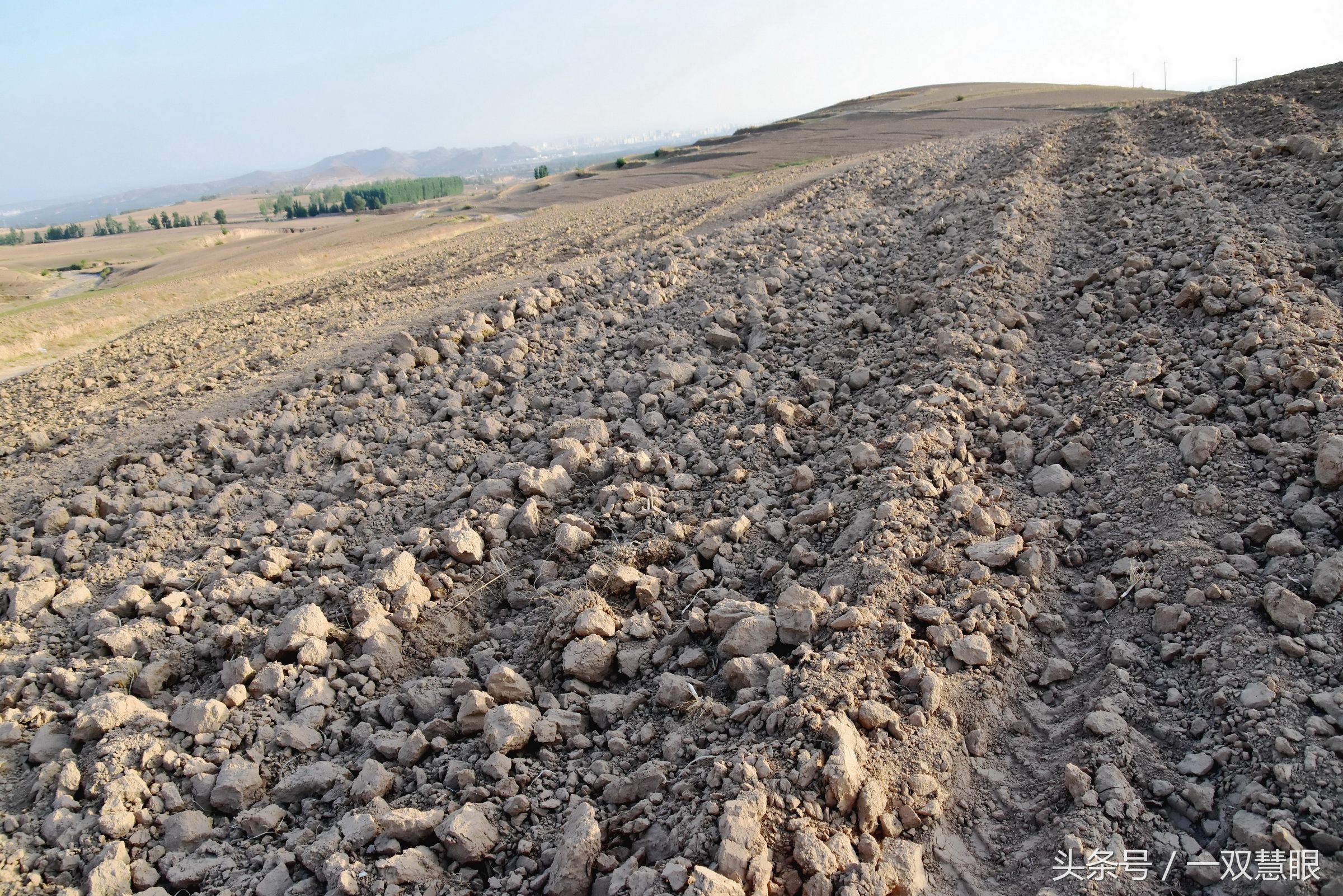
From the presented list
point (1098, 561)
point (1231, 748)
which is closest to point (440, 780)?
point (1231, 748)

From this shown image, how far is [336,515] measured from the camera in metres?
5.35

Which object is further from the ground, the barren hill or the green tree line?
the green tree line

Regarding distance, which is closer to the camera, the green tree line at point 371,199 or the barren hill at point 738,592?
the barren hill at point 738,592

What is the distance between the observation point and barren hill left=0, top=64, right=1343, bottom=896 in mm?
2809

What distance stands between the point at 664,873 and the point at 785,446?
3346mm

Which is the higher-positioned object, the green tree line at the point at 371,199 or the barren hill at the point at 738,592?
the green tree line at the point at 371,199

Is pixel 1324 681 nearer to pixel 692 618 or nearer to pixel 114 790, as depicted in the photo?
pixel 692 618

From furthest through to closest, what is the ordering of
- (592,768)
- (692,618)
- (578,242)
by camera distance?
(578,242)
(692,618)
(592,768)

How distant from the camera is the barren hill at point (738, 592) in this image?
2.81 metres

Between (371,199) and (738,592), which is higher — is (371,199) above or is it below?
above

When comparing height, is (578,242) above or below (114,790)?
above

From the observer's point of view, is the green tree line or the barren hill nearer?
the barren hill

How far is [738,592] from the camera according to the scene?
4.13 m

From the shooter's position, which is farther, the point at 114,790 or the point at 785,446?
the point at 785,446
